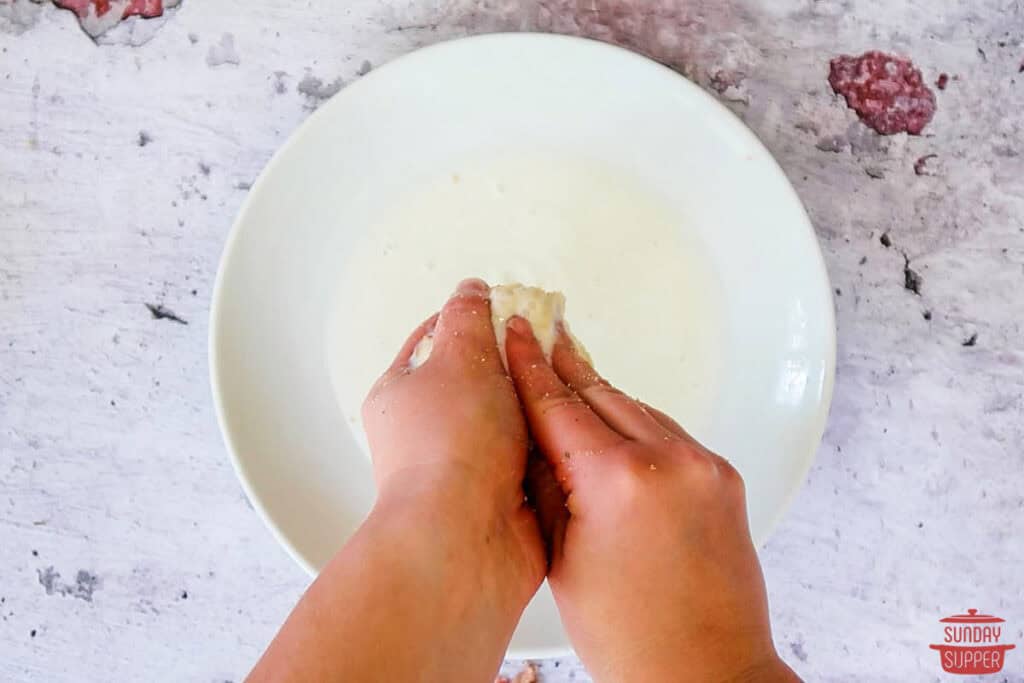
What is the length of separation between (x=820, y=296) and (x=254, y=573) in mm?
474

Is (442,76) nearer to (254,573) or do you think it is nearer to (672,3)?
(672,3)

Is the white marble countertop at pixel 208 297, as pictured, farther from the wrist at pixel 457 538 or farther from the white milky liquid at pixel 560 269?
the wrist at pixel 457 538

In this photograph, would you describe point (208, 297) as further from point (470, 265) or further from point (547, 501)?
point (547, 501)

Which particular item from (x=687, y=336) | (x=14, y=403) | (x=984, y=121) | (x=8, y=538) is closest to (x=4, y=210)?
(x=14, y=403)

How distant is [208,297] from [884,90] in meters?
0.54

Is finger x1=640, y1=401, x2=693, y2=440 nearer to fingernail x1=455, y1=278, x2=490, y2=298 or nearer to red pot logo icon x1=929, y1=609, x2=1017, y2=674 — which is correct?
fingernail x1=455, y1=278, x2=490, y2=298

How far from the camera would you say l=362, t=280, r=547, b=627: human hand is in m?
0.44

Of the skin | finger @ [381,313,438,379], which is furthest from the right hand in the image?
finger @ [381,313,438,379]

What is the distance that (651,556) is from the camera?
0.44 m

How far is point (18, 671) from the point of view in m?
0.65

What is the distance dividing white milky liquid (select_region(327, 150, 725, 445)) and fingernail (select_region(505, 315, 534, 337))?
6 centimetres

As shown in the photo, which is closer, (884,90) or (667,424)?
(667,424)

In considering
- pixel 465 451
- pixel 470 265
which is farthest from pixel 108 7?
pixel 465 451

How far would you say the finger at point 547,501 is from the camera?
0.49 metres
